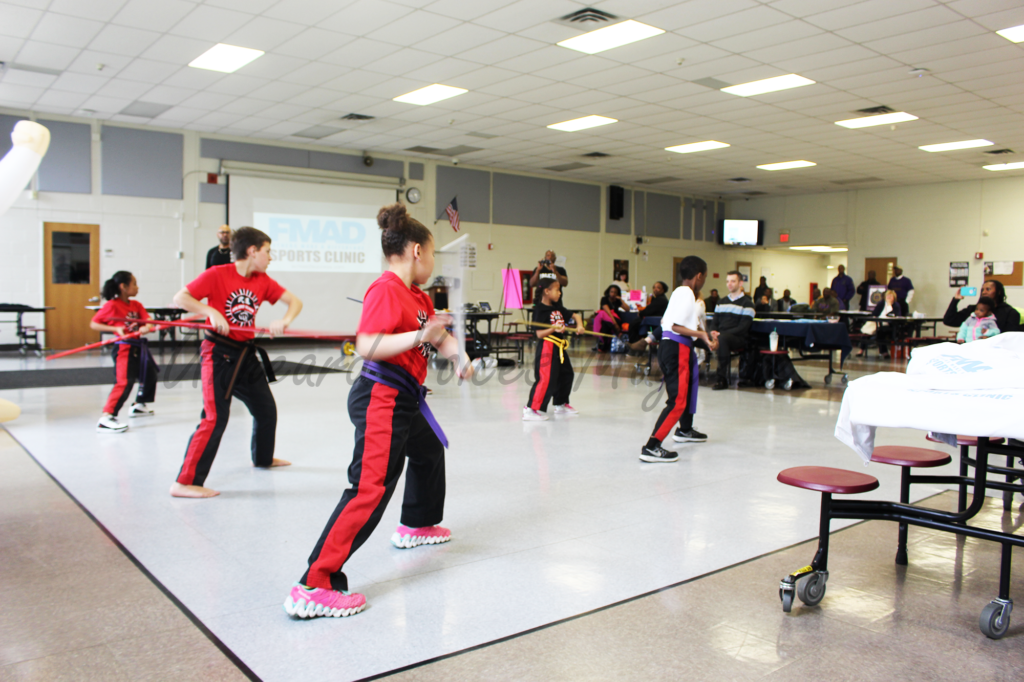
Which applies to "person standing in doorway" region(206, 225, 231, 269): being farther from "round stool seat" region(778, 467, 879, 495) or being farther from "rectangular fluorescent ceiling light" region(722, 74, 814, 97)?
"rectangular fluorescent ceiling light" region(722, 74, 814, 97)

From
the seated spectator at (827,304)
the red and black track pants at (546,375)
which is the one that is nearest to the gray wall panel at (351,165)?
the seated spectator at (827,304)

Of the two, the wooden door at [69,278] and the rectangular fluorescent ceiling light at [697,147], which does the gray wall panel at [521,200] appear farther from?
the wooden door at [69,278]

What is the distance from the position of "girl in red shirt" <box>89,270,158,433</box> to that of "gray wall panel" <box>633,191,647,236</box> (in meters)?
14.6

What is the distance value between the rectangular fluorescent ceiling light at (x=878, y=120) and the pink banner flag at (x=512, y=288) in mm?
7041

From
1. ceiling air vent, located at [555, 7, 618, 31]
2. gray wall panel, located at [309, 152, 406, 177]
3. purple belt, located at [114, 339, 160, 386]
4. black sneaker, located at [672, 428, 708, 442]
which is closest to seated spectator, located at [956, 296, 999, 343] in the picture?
black sneaker, located at [672, 428, 708, 442]

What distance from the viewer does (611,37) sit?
7.81 m

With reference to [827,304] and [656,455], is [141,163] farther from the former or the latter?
[827,304]

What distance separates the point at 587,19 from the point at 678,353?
420 centimetres

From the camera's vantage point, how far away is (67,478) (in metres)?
4.13

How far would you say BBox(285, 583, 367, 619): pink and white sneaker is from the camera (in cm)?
236

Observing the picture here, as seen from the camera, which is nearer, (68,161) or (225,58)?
(225,58)

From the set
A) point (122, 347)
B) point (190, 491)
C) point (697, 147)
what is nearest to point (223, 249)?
point (122, 347)

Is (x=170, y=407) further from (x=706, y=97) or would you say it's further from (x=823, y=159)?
(x=823, y=159)

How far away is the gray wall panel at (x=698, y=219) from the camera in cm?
2028
